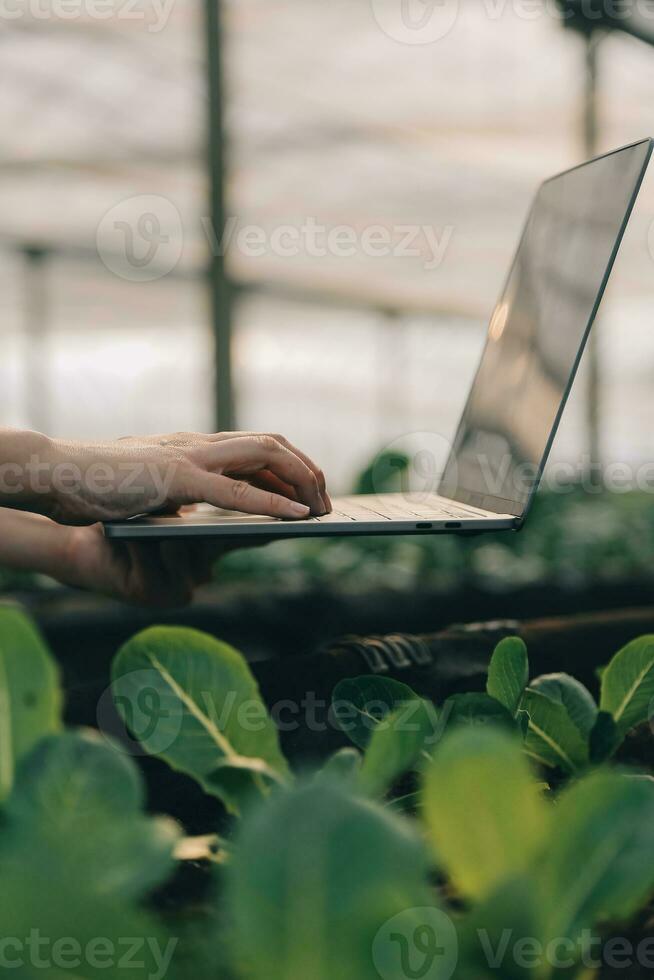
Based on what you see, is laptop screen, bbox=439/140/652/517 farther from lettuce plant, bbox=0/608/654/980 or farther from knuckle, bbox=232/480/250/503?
lettuce plant, bbox=0/608/654/980

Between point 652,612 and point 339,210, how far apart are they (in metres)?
2.48

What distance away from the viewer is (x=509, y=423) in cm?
62

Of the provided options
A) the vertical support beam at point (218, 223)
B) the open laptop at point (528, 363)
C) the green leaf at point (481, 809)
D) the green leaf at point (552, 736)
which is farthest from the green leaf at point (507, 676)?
the vertical support beam at point (218, 223)

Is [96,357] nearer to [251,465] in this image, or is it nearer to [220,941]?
[251,465]

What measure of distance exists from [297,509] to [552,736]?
0.29m

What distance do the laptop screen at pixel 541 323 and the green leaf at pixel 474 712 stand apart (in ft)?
0.89

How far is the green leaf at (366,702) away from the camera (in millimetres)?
250

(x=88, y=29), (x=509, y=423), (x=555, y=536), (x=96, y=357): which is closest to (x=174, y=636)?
(x=509, y=423)

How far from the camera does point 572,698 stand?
0.29 metres

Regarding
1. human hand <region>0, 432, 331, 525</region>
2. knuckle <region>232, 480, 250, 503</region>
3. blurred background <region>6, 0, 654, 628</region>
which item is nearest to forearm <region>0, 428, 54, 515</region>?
human hand <region>0, 432, 331, 525</region>

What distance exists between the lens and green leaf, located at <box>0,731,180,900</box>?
0.48 feet

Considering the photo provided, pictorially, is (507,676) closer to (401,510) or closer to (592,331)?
(401,510)

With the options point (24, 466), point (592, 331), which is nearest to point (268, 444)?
point (24, 466)

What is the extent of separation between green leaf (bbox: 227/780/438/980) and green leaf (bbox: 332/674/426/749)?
11cm
